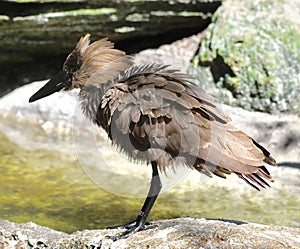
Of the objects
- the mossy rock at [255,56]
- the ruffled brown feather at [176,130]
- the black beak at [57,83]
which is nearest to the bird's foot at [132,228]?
the ruffled brown feather at [176,130]

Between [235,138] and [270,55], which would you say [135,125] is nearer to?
[235,138]

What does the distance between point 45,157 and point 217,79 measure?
248 cm

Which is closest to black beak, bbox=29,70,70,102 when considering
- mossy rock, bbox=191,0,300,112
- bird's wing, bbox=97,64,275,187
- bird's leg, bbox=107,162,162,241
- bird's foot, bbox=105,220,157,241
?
bird's wing, bbox=97,64,275,187

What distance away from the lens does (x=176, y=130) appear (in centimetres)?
467

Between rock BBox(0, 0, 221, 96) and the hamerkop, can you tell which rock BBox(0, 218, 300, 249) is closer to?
the hamerkop

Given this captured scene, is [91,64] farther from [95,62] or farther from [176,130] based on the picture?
[176,130]

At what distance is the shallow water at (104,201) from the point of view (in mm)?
6160

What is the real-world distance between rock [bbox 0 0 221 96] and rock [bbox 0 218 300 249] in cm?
414

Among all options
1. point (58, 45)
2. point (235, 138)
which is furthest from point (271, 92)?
point (235, 138)

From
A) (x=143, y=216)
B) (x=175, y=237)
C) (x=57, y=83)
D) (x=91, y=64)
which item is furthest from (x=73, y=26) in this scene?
(x=175, y=237)

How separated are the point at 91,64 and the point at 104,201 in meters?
1.81

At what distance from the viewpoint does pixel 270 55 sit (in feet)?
27.8

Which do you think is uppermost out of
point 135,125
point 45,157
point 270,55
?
point 135,125

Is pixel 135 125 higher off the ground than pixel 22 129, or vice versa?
pixel 135 125
